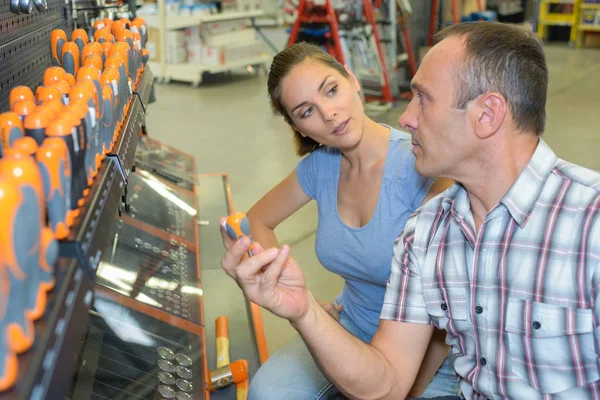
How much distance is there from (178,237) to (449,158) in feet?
6.18

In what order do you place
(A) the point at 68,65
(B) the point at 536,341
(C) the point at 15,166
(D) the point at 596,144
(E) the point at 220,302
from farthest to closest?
(D) the point at 596,144 → (E) the point at 220,302 → (A) the point at 68,65 → (B) the point at 536,341 → (C) the point at 15,166

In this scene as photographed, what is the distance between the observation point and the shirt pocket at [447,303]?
1417 millimetres

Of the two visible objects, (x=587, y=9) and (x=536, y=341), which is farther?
(x=587, y=9)

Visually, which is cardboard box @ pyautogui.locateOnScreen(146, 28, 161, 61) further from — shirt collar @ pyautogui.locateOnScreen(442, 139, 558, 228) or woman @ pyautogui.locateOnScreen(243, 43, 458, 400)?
shirt collar @ pyautogui.locateOnScreen(442, 139, 558, 228)

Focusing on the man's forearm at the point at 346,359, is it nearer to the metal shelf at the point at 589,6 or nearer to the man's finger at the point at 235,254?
the man's finger at the point at 235,254

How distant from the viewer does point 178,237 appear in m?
3.02

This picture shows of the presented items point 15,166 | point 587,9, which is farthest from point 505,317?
point 587,9

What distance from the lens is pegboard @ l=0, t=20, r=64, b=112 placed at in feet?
6.02

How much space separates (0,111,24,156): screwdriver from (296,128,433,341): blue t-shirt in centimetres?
110

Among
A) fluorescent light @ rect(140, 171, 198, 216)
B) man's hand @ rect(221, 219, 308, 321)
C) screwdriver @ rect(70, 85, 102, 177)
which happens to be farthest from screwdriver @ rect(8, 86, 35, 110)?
fluorescent light @ rect(140, 171, 198, 216)

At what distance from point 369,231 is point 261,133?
430 centimetres

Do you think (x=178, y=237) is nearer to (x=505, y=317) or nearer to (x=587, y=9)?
(x=505, y=317)

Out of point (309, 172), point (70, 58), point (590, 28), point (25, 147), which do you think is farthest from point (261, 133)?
point (590, 28)

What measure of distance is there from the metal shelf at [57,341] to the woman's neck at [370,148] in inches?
44.7
